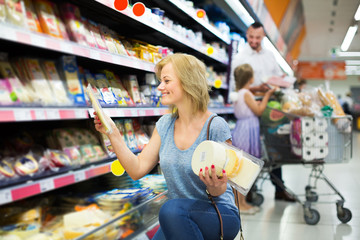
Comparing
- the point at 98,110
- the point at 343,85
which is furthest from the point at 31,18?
the point at 343,85

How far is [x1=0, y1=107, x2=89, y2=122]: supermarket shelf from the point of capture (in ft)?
4.68

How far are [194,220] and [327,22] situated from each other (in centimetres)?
1198

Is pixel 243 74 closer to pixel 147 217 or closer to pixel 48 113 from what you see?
pixel 147 217

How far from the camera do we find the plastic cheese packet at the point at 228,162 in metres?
1.48

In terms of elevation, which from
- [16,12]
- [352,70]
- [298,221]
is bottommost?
[298,221]

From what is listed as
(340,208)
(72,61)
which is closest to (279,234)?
(340,208)

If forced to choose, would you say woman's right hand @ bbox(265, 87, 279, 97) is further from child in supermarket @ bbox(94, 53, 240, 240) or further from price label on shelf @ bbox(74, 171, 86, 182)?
price label on shelf @ bbox(74, 171, 86, 182)

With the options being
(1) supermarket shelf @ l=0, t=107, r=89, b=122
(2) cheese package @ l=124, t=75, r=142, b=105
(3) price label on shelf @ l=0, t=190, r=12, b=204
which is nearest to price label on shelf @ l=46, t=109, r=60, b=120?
(1) supermarket shelf @ l=0, t=107, r=89, b=122

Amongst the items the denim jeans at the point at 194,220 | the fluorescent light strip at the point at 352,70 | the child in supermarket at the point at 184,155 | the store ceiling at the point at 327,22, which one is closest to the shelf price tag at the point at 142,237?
the child in supermarket at the point at 184,155

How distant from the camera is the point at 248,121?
3736 millimetres

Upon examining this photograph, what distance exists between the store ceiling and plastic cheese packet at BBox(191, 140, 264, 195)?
22.5ft

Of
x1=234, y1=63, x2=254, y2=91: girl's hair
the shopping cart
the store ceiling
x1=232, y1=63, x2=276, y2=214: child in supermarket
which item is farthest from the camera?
the store ceiling

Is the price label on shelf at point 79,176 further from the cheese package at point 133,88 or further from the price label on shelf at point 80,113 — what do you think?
the cheese package at point 133,88

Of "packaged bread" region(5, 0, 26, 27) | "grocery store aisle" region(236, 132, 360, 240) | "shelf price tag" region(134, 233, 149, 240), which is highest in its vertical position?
"packaged bread" region(5, 0, 26, 27)
